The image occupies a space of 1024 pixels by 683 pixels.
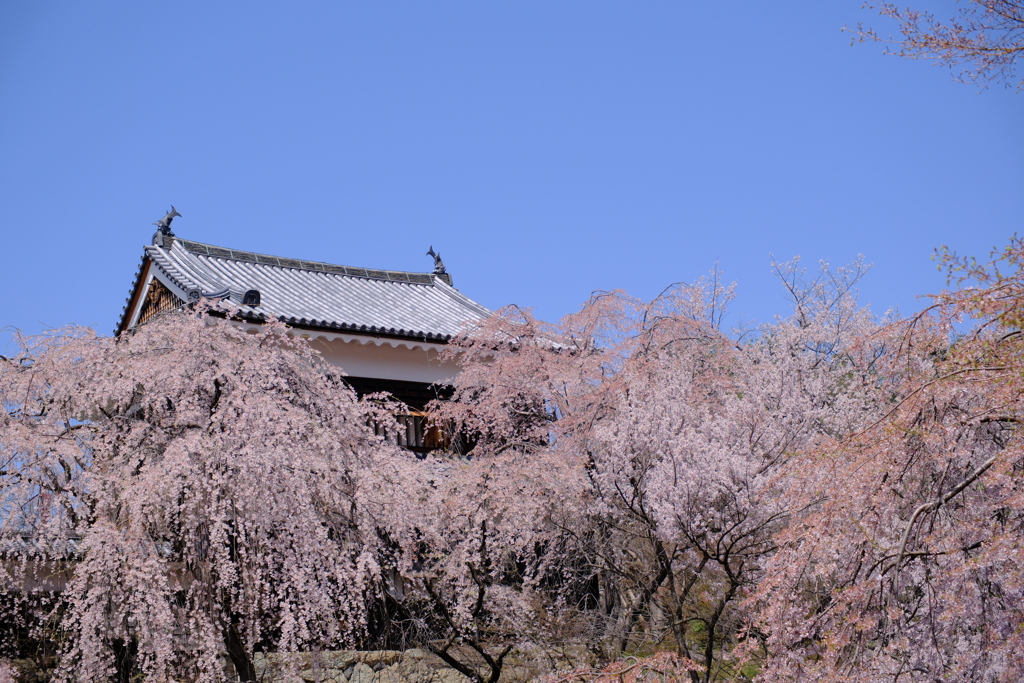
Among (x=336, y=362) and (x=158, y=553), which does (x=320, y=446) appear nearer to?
(x=158, y=553)

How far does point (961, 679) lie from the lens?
559 cm

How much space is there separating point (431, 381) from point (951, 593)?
948 cm

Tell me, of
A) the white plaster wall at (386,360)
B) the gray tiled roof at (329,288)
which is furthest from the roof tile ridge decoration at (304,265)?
the white plaster wall at (386,360)

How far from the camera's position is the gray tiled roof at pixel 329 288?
14.4 m

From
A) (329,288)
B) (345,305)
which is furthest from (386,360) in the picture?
(329,288)

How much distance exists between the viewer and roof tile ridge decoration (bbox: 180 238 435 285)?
1683 centimetres

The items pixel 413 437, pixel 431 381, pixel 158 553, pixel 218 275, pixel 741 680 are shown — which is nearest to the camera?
pixel 158 553

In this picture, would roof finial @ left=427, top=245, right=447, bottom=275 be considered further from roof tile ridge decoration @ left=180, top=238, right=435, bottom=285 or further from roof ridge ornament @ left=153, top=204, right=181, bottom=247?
roof ridge ornament @ left=153, top=204, right=181, bottom=247

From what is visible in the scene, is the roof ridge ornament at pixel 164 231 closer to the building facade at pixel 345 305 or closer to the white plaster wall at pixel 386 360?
the building facade at pixel 345 305

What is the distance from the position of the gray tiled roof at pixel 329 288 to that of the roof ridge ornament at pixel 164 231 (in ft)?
0.57

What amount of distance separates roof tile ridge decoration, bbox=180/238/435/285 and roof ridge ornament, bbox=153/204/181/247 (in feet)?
0.79

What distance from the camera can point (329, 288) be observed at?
16609mm

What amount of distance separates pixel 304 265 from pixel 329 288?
117 centimetres

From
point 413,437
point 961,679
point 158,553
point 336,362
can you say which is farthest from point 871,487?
point 336,362
